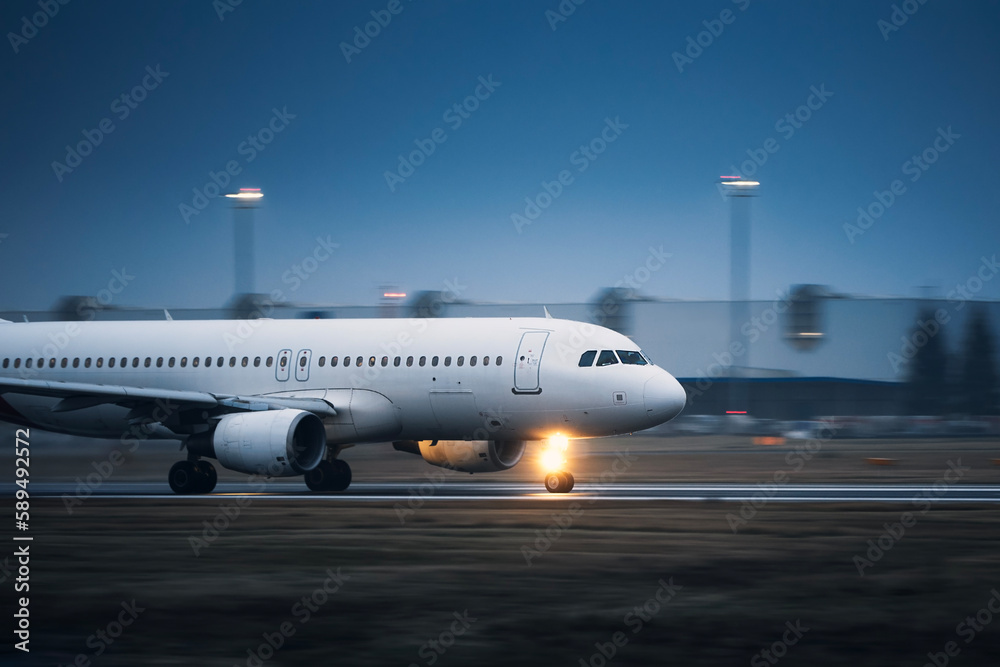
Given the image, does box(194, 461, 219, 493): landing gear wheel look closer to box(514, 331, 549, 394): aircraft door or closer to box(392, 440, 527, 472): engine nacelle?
box(392, 440, 527, 472): engine nacelle

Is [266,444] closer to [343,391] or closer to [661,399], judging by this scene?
[343,391]

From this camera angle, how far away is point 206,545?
51.6 ft

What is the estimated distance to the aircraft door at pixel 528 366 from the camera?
24.8 m

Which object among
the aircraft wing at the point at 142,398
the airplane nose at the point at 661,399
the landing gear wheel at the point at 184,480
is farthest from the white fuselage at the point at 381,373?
the landing gear wheel at the point at 184,480

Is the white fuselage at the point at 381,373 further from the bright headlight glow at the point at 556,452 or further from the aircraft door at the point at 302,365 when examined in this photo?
the bright headlight glow at the point at 556,452

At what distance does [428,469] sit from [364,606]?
23145 millimetres

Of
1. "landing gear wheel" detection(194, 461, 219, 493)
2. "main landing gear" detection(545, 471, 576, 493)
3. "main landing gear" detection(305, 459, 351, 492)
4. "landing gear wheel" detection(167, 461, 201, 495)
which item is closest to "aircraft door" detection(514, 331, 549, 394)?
"main landing gear" detection(545, 471, 576, 493)

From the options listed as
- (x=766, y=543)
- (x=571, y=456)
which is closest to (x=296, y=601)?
(x=766, y=543)

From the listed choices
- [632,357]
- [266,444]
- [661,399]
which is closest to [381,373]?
[266,444]

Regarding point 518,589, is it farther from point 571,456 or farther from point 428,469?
point 571,456

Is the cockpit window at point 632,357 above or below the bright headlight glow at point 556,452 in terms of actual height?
above

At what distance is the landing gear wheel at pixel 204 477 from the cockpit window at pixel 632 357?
29.4ft

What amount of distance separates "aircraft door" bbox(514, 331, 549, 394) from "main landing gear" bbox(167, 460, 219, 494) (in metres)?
6.86

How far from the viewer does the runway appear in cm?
2242
